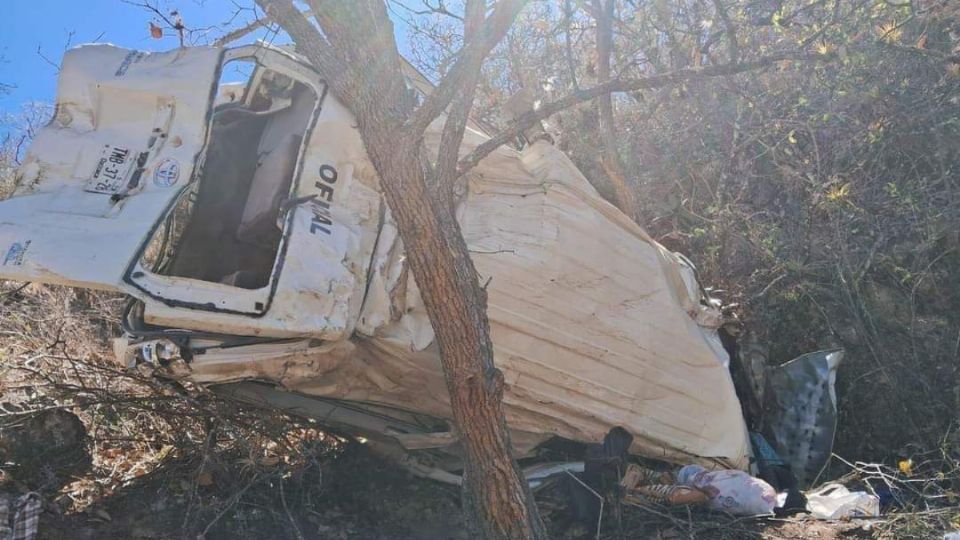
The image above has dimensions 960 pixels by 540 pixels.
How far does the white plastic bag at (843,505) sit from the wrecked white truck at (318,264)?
0.41 metres

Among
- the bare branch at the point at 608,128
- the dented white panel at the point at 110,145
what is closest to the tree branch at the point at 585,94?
the dented white panel at the point at 110,145

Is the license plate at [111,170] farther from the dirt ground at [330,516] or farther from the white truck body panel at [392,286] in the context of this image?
the dirt ground at [330,516]

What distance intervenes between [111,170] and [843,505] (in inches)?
150

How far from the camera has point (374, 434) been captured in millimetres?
3979

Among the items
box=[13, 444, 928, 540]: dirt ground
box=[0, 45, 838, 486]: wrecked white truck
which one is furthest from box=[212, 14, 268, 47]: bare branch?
box=[13, 444, 928, 540]: dirt ground

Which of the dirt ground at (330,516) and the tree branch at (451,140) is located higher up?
the tree branch at (451,140)

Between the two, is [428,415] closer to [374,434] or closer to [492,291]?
[374,434]

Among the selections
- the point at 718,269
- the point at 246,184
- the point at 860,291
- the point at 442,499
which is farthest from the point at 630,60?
the point at 442,499

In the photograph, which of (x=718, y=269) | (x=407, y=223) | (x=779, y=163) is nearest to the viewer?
(x=407, y=223)

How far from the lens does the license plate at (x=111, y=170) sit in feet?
11.2

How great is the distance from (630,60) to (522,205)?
150 inches

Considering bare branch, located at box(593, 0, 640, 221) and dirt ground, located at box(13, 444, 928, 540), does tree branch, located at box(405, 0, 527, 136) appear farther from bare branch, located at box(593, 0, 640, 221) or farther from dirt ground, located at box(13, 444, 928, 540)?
bare branch, located at box(593, 0, 640, 221)

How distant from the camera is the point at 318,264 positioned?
3256 millimetres

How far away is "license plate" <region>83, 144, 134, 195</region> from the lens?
3.42 metres
